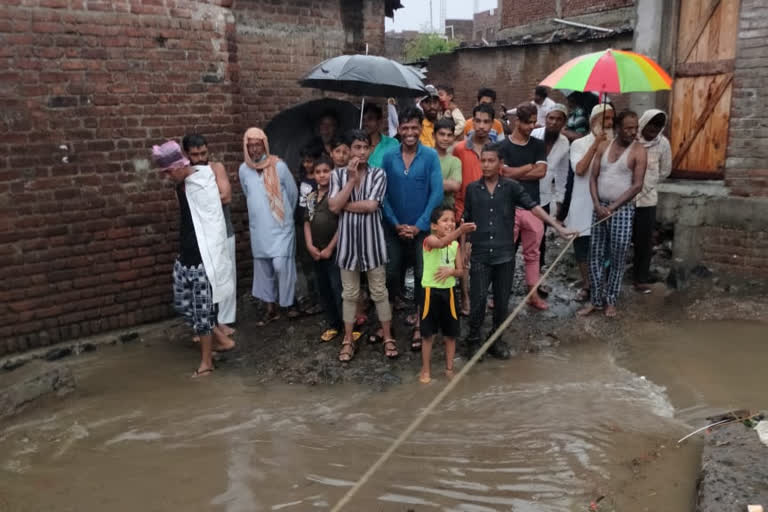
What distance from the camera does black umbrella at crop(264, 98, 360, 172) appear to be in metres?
6.51

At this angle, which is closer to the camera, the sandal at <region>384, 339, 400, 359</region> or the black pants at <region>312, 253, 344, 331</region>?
the sandal at <region>384, 339, 400, 359</region>

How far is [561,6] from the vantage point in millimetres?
17672

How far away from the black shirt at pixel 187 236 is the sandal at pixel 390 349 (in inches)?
62.5

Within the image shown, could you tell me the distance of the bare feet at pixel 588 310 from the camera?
5.73 metres

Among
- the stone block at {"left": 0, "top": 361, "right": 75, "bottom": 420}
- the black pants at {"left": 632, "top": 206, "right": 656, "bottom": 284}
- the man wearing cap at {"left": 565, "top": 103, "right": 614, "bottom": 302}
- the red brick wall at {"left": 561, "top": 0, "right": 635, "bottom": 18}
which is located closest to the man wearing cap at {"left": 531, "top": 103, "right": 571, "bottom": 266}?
the man wearing cap at {"left": 565, "top": 103, "right": 614, "bottom": 302}

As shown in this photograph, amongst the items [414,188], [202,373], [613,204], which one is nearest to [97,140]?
[202,373]

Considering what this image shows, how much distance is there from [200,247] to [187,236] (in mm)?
134

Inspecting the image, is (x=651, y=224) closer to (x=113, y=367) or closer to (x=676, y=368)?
(x=676, y=368)

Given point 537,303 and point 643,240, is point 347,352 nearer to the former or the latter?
point 537,303

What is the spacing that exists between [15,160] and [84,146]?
0.51m

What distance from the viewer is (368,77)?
5.34m

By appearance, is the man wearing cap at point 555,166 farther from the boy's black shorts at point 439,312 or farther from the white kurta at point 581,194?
the boy's black shorts at point 439,312

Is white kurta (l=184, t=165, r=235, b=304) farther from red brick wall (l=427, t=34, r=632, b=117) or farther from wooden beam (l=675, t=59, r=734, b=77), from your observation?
red brick wall (l=427, t=34, r=632, b=117)

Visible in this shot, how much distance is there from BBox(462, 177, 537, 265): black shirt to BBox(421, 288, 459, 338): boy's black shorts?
520 mm
